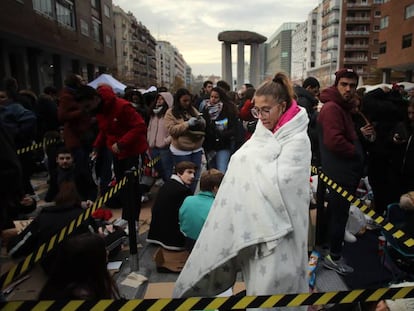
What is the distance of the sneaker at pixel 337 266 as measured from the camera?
11.6ft

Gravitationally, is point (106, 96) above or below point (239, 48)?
below

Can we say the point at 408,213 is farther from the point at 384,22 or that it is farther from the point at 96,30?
the point at 384,22

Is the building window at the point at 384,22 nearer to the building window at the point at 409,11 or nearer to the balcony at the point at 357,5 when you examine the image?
the building window at the point at 409,11

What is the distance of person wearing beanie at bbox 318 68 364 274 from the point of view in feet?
10.6

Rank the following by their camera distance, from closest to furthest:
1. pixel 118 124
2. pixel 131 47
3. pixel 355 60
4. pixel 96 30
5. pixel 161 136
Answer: pixel 118 124, pixel 161 136, pixel 96 30, pixel 355 60, pixel 131 47

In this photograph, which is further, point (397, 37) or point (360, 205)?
point (397, 37)

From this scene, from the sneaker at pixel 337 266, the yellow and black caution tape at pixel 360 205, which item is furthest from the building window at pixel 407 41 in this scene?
the sneaker at pixel 337 266

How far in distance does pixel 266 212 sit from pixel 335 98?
6.42ft

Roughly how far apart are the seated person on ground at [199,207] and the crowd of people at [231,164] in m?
0.01

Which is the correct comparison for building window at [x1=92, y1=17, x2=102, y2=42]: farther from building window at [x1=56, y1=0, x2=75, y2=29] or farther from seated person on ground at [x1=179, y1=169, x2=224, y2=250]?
seated person on ground at [x1=179, y1=169, x2=224, y2=250]

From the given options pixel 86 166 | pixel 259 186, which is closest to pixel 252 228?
pixel 259 186

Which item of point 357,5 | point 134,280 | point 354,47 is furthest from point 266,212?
point 357,5

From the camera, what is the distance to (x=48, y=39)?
20219mm

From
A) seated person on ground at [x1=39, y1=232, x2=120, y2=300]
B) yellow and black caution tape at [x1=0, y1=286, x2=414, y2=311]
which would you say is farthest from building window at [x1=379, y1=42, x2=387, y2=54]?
seated person on ground at [x1=39, y1=232, x2=120, y2=300]
